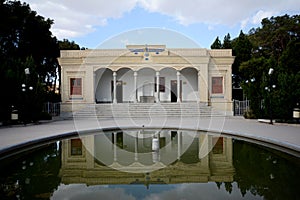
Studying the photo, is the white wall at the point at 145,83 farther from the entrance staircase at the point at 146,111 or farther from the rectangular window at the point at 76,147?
the rectangular window at the point at 76,147

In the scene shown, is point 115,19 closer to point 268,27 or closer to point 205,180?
point 205,180

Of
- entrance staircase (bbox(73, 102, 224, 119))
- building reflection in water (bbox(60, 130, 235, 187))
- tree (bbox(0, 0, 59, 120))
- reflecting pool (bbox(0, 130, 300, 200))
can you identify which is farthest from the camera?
entrance staircase (bbox(73, 102, 224, 119))

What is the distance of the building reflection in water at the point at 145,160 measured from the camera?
460cm

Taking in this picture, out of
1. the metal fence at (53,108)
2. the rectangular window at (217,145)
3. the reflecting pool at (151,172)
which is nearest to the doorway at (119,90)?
the metal fence at (53,108)

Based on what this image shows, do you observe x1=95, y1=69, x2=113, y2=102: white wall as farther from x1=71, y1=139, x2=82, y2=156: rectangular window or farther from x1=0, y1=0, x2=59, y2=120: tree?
x1=71, y1=139, x2=82, y2=156: rectangular window

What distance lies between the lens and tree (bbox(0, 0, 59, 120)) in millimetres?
12477

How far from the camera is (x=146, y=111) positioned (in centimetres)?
1816

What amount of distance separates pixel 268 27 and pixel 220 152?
24.6 metres

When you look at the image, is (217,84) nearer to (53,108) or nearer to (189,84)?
(189,84)

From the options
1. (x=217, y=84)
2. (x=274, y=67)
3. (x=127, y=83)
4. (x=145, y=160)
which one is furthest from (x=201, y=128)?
(x=127, y=83)

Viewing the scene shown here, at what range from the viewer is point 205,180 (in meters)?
4.49

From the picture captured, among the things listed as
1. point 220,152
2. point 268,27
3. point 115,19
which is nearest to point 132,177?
point 220,152

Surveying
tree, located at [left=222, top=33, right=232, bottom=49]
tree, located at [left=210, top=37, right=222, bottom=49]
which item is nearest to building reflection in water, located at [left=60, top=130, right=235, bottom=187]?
tree, located at [left=222, top=33, right=232, bottom=49]

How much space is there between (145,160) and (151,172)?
38.5 inches
